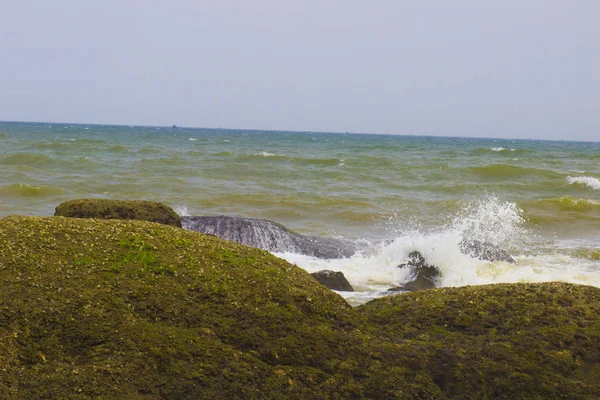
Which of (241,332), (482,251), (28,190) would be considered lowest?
(28,190)

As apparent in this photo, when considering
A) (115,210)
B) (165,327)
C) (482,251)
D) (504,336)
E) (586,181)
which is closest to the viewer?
(165,327)

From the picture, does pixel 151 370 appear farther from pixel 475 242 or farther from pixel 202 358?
pixel 475 242

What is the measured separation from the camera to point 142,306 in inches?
130

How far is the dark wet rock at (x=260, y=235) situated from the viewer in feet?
34.8

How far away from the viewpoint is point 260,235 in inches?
424

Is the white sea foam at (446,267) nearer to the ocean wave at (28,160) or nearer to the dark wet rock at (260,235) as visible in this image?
the dark wet rock at (260,235)

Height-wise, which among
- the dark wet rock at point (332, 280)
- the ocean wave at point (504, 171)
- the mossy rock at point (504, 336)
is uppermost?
the mossy rock at point (504, 336)

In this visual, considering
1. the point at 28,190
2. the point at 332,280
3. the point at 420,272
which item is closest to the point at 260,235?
the point at 420,272

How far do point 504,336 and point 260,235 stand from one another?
7.61m

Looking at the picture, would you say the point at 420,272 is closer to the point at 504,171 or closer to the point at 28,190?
the point at 28,190

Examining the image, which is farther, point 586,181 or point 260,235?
point 586,181

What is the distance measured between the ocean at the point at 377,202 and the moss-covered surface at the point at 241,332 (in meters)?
3.93

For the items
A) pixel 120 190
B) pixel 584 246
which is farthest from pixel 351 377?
pixel 120 190

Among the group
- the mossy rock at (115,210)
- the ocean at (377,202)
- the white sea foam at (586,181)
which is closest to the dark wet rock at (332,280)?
the ocean at (377,202)
